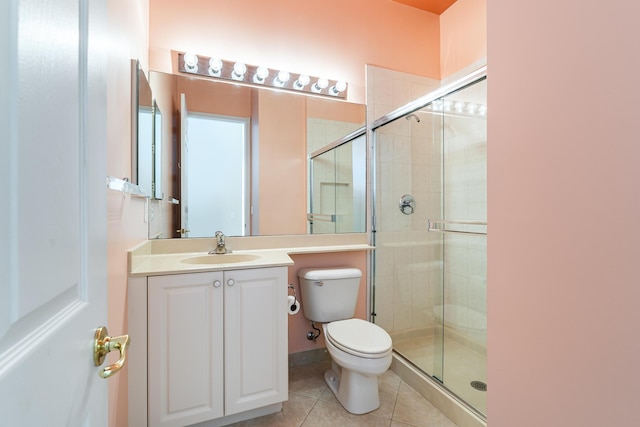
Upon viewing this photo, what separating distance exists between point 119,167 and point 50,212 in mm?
821

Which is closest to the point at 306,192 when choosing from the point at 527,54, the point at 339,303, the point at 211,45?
the point at 339,303

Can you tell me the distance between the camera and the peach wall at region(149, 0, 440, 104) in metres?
1.83

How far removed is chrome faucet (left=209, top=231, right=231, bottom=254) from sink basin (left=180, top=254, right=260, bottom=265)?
0.03m

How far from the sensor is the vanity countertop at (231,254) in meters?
1.36

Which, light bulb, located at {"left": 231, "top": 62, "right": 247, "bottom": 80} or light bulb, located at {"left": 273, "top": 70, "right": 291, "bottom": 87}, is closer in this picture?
light bulb, located at {"left": 231, "top": 62, "right": 247, "bottom": 80}

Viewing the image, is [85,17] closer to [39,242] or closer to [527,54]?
[39,242]

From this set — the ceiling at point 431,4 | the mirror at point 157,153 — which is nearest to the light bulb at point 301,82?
the mirror at point 157,153

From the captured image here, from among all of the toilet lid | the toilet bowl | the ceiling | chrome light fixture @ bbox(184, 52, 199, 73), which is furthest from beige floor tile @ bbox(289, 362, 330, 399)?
the ceiling

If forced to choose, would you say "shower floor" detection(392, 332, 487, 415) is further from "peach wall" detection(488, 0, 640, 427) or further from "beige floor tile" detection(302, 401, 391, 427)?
"peach wall" detection(488, 0, 640, 427)

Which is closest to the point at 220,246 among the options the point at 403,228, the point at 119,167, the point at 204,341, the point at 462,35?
the point at 204,341

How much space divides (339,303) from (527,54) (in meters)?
1.64

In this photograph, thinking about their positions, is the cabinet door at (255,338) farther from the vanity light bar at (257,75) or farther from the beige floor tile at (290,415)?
the vanity light bar at (257,75)

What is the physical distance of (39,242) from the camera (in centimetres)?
34

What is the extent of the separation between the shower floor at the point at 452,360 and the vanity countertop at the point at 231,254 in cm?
79
